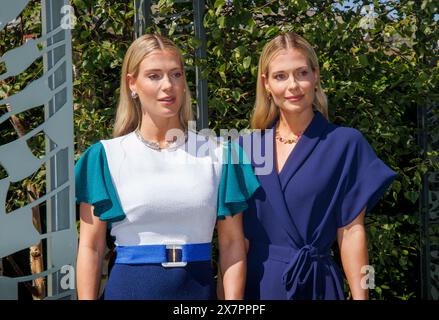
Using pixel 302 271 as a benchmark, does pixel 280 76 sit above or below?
above

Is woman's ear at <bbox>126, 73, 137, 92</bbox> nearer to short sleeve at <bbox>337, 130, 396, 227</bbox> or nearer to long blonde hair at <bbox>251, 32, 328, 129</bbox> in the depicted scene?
long blonde hair at <bbox>251, 32, 328, 129</bbox>

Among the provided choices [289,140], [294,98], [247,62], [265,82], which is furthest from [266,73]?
[247,62]

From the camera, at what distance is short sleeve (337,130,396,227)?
271 centimetres

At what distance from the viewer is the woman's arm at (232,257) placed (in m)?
2.69

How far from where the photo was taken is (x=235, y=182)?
2.69 metres

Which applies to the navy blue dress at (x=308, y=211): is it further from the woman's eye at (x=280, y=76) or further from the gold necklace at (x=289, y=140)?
the woman's eye at (x=280, y=76)

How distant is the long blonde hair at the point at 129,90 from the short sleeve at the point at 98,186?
129 millimetres

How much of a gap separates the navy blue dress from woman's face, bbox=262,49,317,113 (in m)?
0.14

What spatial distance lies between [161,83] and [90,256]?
2.11ft

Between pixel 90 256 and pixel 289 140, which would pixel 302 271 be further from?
pixel 90 256

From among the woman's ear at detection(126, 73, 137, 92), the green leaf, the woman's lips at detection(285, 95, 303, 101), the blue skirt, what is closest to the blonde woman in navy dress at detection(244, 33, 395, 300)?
the woman's lips at detection(285, 95, 303, 101)

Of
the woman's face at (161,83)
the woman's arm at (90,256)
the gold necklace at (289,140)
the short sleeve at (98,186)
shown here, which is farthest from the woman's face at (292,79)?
the woman's arm at (90,256)

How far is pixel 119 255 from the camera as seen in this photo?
267cm
